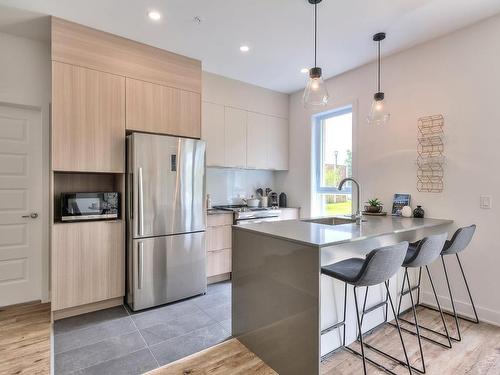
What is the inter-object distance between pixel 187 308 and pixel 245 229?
4.37 ft

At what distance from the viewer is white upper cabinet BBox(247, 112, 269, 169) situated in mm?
4164

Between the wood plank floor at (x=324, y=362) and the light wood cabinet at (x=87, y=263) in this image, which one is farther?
the light wood cabinet at (x=87, y=263)

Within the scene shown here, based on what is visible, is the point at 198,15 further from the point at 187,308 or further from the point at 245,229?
the point at 187,308

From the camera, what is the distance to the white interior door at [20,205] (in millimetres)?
2834

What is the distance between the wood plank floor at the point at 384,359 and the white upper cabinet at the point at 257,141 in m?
2.58

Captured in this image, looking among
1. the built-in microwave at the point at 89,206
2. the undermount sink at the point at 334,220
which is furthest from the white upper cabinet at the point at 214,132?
the undermount sink at the point at 334,220

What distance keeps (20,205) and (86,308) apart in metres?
1.30

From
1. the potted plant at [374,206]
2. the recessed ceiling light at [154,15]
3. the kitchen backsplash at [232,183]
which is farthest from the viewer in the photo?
the kitchen backsplash at [232,183]

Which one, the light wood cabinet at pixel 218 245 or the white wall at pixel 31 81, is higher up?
the white wall at pixel 31 81

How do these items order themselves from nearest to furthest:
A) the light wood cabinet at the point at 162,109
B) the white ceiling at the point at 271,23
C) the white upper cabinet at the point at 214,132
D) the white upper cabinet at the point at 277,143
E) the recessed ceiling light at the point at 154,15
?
the white ceiling at the point at 271,23, the recessed ceiling light at the point at 154,15, the light wood cabinet at the point at 162,109, the white upper cabinet at the point at 214,132, the white upper cabinet at the point at 277,143

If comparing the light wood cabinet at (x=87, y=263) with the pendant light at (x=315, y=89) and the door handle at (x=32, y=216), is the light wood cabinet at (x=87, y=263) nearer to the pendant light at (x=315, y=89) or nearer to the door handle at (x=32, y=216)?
the door handle at (x=32, y=216)

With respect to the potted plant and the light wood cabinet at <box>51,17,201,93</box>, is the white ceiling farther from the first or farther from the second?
the potted plant

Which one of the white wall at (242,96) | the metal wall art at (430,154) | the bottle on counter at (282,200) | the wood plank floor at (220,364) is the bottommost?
the wood plank floor at (220,364)

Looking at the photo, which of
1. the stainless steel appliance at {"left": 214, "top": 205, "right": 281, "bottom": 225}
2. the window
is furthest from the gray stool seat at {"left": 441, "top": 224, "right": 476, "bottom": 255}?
the stainless steel appliance at {"left": 214, "top": 205, "right": 281, "bottom": 225}
